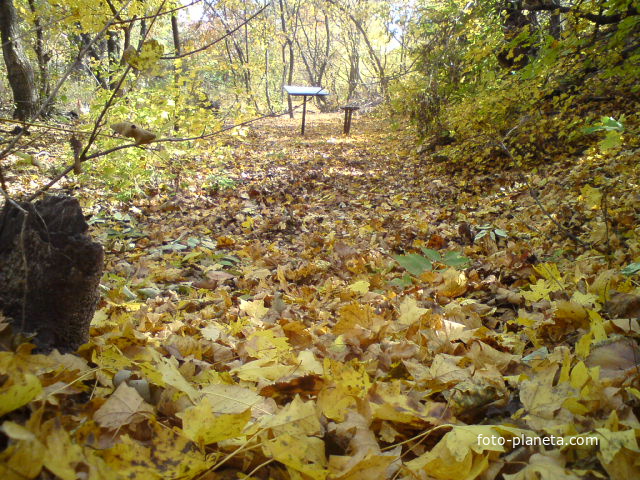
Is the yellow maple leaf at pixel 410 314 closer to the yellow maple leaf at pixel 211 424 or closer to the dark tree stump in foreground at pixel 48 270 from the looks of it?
the yellow maple leaf at pixel 211 424

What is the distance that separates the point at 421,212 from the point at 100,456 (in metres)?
4.33

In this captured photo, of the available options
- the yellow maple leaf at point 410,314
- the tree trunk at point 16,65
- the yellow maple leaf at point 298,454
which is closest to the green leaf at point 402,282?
the yellow maple leaf at point 410,314

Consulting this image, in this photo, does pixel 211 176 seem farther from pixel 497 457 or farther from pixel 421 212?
pixel 497 457

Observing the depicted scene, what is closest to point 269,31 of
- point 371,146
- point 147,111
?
point 371,146

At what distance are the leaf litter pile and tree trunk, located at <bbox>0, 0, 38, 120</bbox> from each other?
5.99 metres

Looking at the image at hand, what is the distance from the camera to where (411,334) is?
62.6 inches

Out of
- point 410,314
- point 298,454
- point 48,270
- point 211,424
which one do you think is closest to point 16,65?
point 48,270

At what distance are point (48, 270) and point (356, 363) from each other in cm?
94

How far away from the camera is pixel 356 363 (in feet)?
4.17

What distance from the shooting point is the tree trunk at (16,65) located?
7090mm

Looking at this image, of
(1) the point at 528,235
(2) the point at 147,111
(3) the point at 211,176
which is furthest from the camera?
(3) the point at 211,176

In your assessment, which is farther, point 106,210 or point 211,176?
point 211,176

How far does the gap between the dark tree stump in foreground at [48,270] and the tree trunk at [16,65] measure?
25.2 feet

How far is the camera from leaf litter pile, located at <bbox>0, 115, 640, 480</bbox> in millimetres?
740
